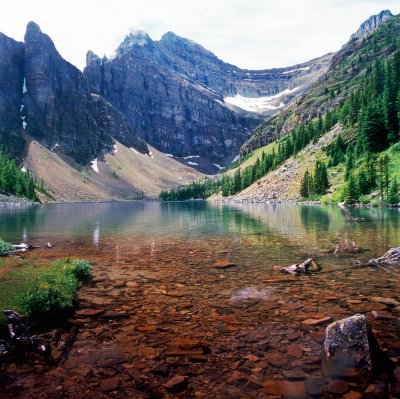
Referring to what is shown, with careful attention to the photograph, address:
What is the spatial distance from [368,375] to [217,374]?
3.97m

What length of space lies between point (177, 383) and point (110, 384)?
1.74 m

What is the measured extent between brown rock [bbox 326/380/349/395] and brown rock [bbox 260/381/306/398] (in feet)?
2.15

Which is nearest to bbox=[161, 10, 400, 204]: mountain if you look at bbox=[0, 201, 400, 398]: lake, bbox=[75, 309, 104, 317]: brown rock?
bbox=[0, 201, 400, 398]: lake

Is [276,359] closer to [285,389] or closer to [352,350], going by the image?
[285,389]

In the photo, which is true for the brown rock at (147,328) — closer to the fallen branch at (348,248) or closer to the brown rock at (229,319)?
the brown rock at (229,319)

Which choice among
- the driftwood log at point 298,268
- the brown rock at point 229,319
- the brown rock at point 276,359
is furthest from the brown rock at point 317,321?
the driftwood log at point 298,268

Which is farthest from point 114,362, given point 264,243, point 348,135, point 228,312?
point 348,135

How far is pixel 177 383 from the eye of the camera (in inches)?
364

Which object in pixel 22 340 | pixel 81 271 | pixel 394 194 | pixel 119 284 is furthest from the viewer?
pixel 394 194

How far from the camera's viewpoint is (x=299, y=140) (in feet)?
617

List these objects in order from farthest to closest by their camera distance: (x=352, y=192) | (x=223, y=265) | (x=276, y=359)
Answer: (x=352, y=192), (x=223, y=265), (x=276, y=359)

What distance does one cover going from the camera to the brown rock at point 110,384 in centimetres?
905

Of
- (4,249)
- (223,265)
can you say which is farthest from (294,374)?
(4,249)

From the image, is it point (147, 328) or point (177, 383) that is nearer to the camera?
point (177, 383)
